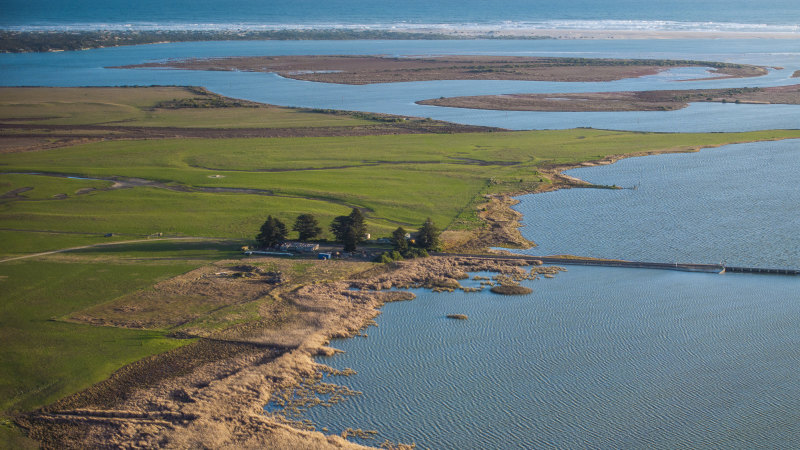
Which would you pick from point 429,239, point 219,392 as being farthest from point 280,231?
point 219,392

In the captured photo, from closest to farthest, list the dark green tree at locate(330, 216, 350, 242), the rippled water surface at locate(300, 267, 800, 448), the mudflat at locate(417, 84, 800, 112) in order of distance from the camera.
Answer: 1. the rippled water surface at locate(300, 267, 800, 448)
2. the dark green tree at locate(330, 216, 350, 242)
3. the mudflat at locate(417, 84, 800, 112)

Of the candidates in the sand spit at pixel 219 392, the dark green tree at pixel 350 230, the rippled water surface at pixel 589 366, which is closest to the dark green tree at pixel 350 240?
the dark green tree at pixel 350 230

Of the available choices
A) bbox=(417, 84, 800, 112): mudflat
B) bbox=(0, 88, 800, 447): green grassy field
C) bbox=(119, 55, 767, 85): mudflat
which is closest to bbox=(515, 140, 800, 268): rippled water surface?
bbox=(0, 88, 800, 447): green grassy field

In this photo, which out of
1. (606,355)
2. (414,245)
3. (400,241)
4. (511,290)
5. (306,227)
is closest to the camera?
(606,355)

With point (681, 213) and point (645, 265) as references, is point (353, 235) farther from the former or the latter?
point (681, 213)

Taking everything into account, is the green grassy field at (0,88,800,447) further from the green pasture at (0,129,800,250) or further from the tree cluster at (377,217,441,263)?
the tree cluster at (377,217,441,263)

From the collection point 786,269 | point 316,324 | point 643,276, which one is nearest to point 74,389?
point 316,324
